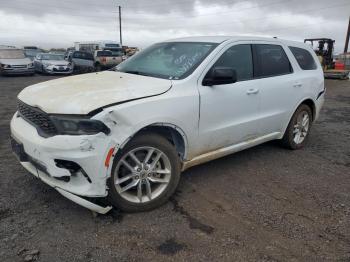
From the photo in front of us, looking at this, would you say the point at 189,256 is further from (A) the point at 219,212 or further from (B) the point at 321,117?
(B) the point at 321,117

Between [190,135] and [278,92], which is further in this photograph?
[278,92]

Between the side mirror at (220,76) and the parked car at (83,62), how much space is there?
20.2 meters

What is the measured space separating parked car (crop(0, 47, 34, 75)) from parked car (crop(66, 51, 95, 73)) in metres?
3.96

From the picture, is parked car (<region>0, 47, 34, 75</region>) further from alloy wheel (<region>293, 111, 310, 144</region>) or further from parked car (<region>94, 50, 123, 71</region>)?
alloy wheel (<region>293, 111, 310, 144</region>)

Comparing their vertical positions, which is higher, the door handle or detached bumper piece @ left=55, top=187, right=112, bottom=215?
the door handle

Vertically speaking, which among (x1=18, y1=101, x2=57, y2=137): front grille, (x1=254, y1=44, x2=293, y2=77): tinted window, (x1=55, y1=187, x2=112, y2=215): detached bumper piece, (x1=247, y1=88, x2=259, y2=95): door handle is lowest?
(x1=55, y1=187, x2=112, y2=215): detached bumper piece

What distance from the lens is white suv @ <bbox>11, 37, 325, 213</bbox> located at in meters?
2.86

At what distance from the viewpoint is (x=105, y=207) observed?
307cm

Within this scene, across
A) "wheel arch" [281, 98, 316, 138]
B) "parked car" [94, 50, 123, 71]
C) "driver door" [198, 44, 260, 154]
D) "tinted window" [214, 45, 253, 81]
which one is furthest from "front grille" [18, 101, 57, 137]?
"parked car" [94, 50, 123, 71]

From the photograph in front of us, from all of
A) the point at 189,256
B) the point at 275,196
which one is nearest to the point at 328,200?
the point at 275,196

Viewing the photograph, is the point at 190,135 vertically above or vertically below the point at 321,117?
above

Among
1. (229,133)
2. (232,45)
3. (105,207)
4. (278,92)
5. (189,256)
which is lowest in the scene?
(189,256)

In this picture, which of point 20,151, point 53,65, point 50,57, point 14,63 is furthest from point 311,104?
point 50,57

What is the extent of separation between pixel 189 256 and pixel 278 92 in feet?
9.12
